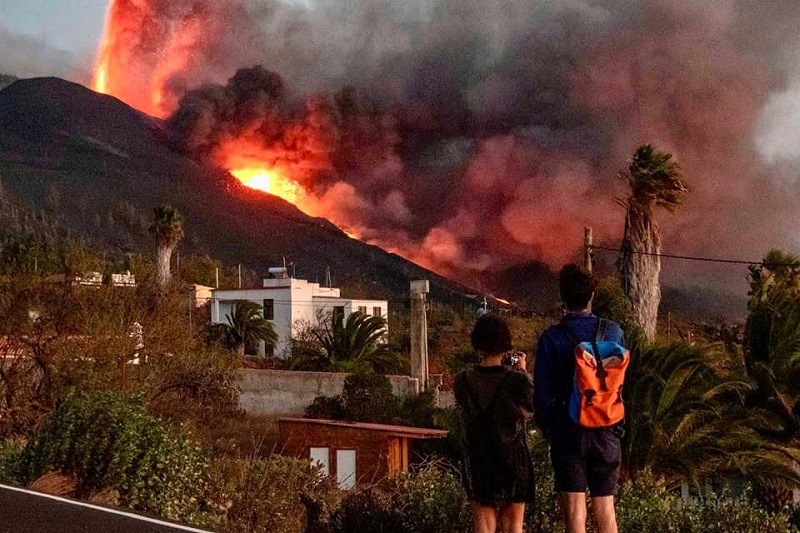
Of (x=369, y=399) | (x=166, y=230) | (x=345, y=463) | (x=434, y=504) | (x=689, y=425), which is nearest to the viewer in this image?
(x=434, y=504)

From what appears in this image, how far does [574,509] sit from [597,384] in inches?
29.9

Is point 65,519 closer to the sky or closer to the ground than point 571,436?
closer to the ground

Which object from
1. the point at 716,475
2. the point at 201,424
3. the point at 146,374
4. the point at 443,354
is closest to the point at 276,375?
the point at 201,424

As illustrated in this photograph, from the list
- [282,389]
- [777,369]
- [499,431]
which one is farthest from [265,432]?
[282,389]

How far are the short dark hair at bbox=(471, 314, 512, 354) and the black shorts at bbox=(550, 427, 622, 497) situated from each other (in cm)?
61

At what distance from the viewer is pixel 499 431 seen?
6145 millimetres

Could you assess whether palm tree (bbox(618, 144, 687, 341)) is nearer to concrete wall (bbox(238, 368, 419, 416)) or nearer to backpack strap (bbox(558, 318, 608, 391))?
backpack strap (bbox(558, 318, 608, 391))

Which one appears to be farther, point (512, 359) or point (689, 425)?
point (689, 425)

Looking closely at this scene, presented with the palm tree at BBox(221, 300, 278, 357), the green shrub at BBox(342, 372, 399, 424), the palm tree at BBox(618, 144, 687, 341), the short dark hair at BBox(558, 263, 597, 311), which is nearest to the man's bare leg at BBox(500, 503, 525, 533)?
the short dark hair at BBox(558, 263, 597, 311)

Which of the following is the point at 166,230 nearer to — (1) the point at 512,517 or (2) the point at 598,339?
(1) the point at 512,517

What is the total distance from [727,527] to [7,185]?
19375cm

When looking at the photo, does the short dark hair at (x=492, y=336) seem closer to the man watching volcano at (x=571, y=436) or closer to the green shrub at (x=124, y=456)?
the man watching volcano at (x=571, y=436)

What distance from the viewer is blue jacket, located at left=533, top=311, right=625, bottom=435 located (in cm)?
599

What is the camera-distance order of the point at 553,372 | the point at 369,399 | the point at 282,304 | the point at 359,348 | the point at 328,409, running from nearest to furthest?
the point at 553,372, the point at 369,399, the point at 328,409, the point at 359,348, the point at 282,304
